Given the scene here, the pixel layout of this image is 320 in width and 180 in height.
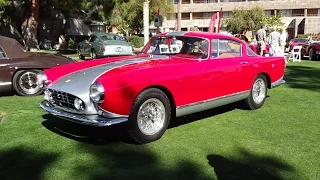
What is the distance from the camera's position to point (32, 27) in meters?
23.1

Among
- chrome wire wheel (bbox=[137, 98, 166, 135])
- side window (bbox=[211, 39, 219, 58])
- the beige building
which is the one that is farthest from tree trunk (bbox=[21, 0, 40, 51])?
the beige building

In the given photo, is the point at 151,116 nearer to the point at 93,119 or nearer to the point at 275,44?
the point at 93,119

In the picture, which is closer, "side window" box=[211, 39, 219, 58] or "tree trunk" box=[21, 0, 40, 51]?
"side window" box=[211, 39, 219, 58]

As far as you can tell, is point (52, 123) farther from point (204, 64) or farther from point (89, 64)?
point (204, 64)

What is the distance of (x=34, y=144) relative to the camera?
4609mm

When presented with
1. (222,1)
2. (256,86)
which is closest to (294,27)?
(222,1)

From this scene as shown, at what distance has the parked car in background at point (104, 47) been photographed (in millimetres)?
17703

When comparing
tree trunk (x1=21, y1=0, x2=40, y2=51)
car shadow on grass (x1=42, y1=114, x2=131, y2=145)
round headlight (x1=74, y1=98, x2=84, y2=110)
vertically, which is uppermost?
tree trunk (x1=21, y1=0, x2=40, y2=51)

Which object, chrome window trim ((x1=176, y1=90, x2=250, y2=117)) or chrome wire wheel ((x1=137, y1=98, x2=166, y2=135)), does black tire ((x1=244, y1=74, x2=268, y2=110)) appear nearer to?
chrome window trim ((x1=176, y1=90, x2=250, y2=117))

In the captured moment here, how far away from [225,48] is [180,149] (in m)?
2.23

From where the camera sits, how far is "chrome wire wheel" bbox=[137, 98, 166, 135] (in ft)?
14.9

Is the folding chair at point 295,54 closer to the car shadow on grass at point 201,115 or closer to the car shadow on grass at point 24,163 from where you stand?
the car shadow on grass at point 201,115

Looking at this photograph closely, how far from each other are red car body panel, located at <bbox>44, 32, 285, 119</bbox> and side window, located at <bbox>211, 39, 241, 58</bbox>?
79 millimetres

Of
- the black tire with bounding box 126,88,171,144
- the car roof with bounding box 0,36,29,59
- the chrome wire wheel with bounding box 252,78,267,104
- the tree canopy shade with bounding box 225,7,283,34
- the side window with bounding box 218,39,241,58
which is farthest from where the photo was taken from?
the tree canopy shade with bounding box 225,7,283,34
